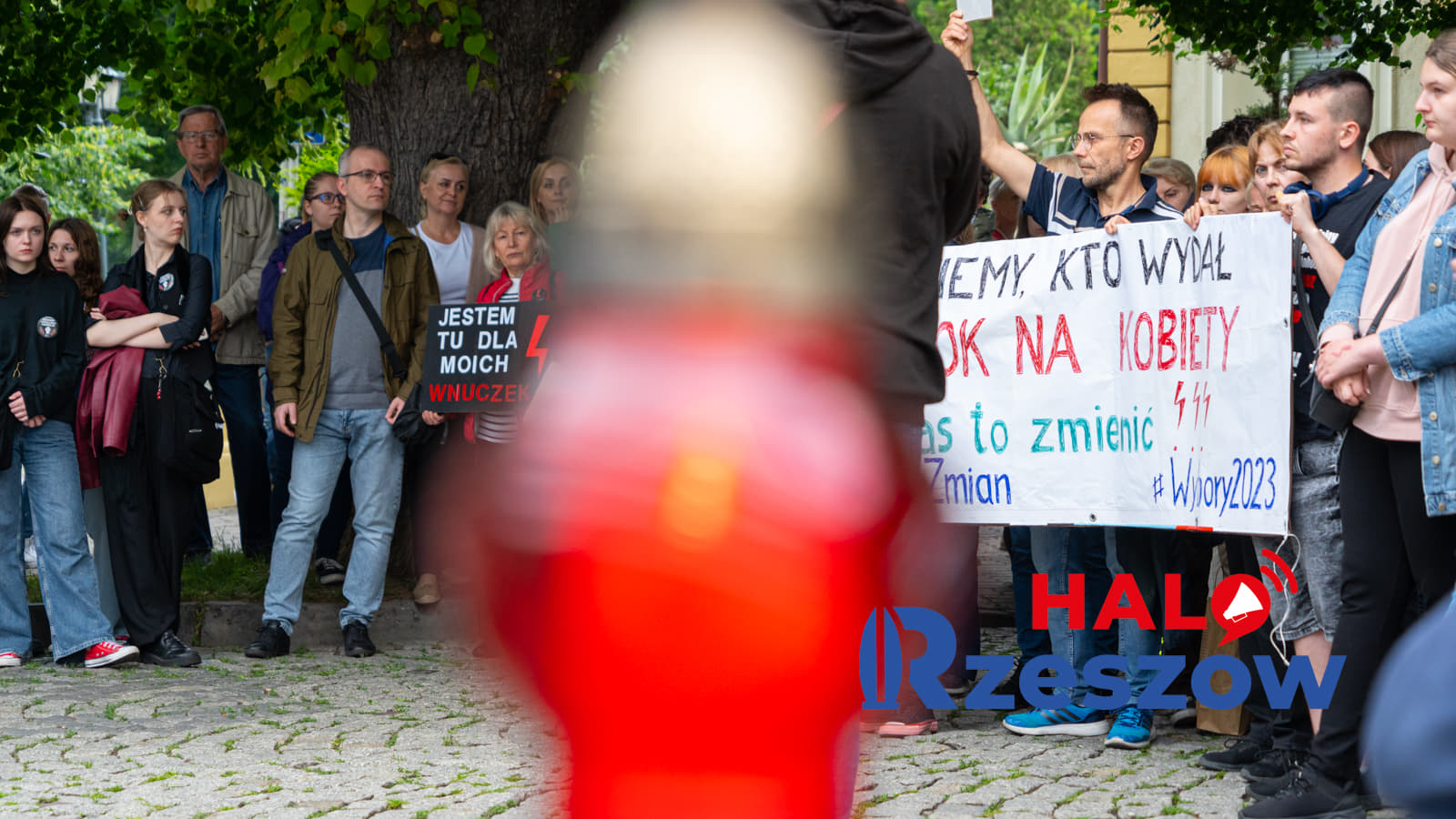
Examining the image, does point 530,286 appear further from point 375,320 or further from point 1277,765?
point 1277,765

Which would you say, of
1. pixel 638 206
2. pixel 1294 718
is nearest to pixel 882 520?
pixel 638 206

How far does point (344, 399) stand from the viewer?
8148 millimetres

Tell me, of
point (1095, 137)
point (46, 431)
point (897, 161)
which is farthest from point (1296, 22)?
point (897, 161)

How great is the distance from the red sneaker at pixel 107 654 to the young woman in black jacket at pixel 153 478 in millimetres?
115

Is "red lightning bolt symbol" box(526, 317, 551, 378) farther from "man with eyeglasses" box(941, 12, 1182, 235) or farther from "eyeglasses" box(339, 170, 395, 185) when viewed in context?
"man with eyeglasses" box(941, 12, 1182, 235)

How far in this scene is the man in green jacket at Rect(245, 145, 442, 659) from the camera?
317 inches

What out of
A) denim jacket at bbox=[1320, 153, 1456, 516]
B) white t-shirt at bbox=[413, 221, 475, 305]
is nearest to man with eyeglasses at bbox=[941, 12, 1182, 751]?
denim jacket at bbox=[1320, 153, 1456, 516]

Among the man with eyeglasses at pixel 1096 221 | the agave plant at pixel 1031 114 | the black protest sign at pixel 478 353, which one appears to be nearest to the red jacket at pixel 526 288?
the black protest sign at pixel 478 353

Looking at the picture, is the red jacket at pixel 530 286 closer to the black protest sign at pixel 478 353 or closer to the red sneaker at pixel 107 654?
the black protest sign at pixel 478 353

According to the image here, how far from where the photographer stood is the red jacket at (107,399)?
7.80 meters

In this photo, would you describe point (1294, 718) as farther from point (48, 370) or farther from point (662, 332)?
point (48, 370)

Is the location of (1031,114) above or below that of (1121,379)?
above

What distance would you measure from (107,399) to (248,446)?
165 centimetres

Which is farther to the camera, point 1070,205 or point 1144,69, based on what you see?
point 1144,69
